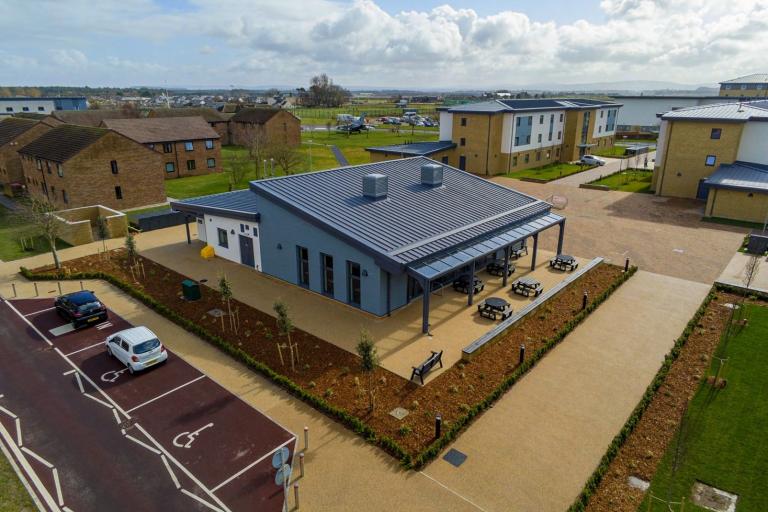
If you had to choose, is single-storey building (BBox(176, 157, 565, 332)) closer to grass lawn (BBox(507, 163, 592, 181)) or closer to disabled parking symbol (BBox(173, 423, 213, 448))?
disabled parking symbol (BBox(173, 423, 213, 448))

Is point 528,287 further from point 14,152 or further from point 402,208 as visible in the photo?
point 14,152

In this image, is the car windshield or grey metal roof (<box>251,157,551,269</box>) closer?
the car windshield

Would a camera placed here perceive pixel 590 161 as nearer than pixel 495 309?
No

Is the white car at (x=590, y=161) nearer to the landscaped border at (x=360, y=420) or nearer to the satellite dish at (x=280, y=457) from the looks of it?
the landscaped border at (x=360, y=420)

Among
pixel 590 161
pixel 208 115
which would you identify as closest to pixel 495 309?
pixel 590 161

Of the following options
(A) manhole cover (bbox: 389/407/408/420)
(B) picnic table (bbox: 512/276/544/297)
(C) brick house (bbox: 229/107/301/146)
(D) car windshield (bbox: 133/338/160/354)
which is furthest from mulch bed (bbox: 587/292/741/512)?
(C) brick house (bbox: 229/107/301/146)

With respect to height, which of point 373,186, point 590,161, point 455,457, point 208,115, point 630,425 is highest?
point 208,115
